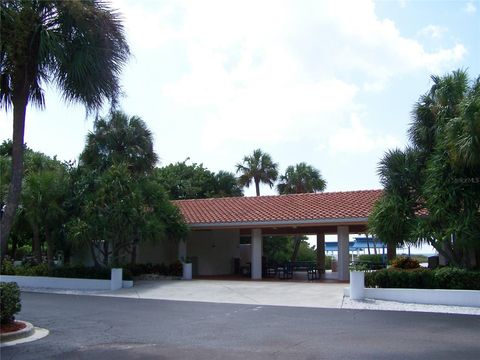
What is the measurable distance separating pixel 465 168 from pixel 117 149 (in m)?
16.2

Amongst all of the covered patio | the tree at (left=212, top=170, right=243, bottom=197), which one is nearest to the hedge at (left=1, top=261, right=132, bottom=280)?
the covered patio

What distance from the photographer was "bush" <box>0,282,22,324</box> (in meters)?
11.3

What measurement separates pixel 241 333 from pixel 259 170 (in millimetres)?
33017

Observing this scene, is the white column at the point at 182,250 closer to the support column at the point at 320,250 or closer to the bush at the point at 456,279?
the support column at the point at 320,250

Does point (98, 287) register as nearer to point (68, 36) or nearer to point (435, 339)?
point (68, 36)

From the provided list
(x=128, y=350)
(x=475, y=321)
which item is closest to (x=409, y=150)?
(x=475, y=321)

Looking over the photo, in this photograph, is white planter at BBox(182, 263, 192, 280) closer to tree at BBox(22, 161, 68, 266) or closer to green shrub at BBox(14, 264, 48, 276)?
tree at BBox(22, 161, 68, 266)

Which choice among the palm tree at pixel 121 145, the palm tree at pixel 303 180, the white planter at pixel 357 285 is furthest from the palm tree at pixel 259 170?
the white planter at pixel 357 285

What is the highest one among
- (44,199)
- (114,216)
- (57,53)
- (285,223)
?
(57,53)

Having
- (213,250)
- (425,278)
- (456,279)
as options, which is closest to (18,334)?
(425,278)

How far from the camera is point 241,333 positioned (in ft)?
37.1

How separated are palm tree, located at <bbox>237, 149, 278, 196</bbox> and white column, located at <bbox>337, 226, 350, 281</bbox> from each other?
19.7 meters

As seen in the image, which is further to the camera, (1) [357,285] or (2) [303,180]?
(2) [303,180]

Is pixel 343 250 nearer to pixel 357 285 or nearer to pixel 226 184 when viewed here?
pixel 357 285
